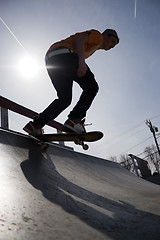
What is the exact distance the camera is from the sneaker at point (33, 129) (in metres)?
2.74

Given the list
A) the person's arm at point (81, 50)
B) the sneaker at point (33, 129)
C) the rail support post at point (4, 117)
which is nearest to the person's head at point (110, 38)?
the person's arm at point (81, 50)

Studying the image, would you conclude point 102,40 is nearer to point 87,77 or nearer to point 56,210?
point 87,77

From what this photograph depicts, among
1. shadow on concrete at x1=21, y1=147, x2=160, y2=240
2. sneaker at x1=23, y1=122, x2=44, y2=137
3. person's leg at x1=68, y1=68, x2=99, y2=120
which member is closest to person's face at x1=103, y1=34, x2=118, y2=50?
person's leg at x1=68, y1=68, x2=99, y2=120

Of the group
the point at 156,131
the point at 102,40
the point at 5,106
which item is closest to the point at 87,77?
the point at 102,40

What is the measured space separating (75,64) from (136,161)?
671 cm

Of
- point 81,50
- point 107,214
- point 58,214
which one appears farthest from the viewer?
point 81,50

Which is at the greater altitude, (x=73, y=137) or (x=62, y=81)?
(x=62, y=81)

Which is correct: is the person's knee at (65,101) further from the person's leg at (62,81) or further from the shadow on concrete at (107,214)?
the shadow on concrete at (107,214)

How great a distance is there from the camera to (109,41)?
2840 millimetres

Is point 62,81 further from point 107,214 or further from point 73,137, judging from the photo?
point 107,214

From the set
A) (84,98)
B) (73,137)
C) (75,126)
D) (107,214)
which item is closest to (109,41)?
(84,98)

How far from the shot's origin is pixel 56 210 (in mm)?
975

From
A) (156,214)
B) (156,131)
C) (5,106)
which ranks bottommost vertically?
(156,131)

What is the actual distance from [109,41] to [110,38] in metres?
0.04
